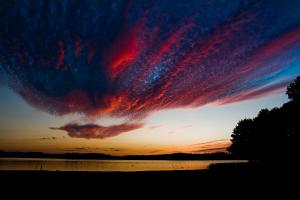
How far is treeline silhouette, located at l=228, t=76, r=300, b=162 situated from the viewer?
47.2 meters

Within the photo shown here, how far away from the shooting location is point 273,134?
5734cm

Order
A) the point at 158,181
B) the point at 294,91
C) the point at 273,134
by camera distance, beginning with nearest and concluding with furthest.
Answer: the point at 158,181
the point at 294,91
the point at 273,134

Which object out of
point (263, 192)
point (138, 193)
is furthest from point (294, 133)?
point (138, 193)

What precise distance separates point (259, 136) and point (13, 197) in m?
61.9

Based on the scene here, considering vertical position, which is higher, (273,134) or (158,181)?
(273,134)

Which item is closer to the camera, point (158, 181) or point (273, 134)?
point (158, 181)

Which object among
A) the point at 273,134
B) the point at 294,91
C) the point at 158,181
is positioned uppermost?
the point at 294,91

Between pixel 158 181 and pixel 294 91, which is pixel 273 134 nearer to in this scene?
pixel 294 91

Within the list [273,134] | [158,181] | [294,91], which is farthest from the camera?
[273,134]

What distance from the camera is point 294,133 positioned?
51844mm

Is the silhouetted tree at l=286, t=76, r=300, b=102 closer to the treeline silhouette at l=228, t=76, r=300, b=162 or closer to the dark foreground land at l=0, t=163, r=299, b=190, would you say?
the treeline silhouette at l=228, t=76, r=300, b=162

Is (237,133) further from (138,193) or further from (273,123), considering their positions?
(138,193)

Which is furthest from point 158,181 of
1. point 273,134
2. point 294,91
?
point 273,134

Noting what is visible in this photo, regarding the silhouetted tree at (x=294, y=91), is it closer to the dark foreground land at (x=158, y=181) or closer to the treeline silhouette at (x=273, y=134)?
the treeline silhouette at (x=273, y=134)
